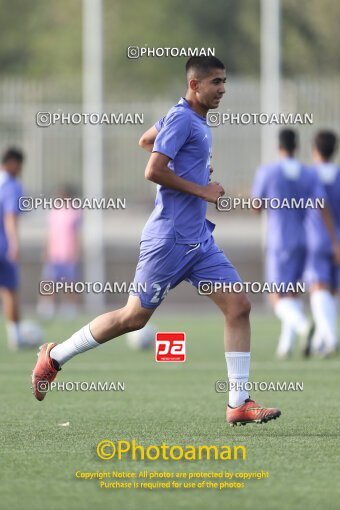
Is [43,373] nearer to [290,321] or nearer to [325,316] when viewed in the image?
[290,321]

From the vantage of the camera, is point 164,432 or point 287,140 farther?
point 287,140

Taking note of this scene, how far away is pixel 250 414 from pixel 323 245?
674 cm

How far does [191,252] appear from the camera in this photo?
8500mm

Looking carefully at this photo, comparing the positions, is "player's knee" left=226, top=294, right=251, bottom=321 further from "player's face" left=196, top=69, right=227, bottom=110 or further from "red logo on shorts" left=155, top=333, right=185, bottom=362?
"player's face" left=196, top=69, right=227, bottom=110

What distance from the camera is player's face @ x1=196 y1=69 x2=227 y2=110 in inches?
333

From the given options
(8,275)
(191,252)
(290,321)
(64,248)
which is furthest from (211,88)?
(64,248)

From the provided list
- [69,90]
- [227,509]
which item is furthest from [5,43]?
[227,509]

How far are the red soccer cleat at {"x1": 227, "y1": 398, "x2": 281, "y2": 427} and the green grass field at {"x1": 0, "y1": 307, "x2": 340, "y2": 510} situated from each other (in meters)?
0.09

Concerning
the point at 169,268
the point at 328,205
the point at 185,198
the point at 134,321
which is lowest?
the point at 134,321

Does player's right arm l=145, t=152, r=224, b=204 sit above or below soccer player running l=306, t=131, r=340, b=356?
above

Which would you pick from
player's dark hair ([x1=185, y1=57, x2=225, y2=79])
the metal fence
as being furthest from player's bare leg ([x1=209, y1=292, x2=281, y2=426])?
the metal fence

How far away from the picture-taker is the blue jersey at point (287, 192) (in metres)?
14.7

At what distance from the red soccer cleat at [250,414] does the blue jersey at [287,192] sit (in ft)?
19.7

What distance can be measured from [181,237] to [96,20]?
17.7 metres
